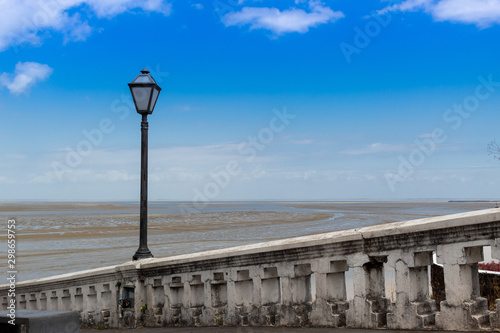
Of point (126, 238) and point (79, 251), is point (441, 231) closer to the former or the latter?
point (79, 251)

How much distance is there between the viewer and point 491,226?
4.18m

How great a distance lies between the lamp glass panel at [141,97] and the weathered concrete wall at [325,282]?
2553mm

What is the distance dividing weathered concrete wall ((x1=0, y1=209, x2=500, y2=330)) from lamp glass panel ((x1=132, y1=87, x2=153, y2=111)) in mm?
2553

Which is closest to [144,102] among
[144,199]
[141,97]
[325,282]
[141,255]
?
[141,97]

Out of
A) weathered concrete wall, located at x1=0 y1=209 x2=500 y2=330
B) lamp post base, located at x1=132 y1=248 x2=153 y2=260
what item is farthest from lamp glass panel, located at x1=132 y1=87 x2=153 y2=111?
weathered concrete wall, located at x1=0 y1=209 x2=500 y2=330

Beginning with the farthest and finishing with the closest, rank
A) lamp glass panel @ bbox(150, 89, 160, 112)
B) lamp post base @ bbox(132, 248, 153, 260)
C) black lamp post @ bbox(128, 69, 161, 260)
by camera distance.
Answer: lamp glass panel @ bbox(150, 89, 160, 112) < black lamp post @ bbox(128, 69, 161, 260) < lamp post base @ bbox(132, 248, 153, 260)

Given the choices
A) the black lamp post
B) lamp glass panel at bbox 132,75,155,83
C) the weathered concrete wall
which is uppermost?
lamp glass panel at bbox 132,75,155,83

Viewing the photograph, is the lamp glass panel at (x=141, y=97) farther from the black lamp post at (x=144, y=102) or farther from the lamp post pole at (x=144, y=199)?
the lamp post pole at (x=144, y=199)

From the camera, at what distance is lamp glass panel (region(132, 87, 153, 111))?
824 cm

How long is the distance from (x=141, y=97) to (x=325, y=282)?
457cm

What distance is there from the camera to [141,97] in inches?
325

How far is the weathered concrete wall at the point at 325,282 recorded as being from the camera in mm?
4457

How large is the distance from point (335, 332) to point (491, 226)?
1.88 meters

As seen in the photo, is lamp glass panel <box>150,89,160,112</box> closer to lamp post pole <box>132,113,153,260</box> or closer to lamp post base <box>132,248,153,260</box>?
lamp post pole <box>132,113,153,260</box>
